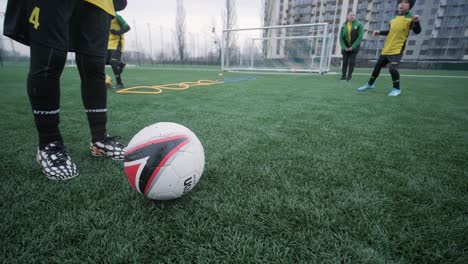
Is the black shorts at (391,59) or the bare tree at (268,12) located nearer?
the black shorts at (391,59)

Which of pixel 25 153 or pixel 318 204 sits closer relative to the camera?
pixel 318 204

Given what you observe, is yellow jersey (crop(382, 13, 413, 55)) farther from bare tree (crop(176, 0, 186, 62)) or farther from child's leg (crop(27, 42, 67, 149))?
bare tree (crop(176, 0, 186, 62))

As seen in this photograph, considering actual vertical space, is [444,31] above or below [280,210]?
above

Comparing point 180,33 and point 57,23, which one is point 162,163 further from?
point 180,33

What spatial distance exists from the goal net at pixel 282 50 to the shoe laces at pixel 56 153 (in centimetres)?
1266

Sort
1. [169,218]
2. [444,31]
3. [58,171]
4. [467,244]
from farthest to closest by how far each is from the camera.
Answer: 1. [444,31]
2. [58,171]
3. [169,218]
4. [467,244]

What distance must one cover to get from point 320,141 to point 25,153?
249cm

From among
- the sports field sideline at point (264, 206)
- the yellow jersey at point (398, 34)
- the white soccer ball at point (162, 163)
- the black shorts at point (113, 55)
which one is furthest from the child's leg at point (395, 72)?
the black shorts at point (113, 55)

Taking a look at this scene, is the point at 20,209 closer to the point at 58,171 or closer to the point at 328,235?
the point at 58,171

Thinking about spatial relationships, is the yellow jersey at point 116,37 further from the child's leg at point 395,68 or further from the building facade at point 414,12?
the building facade at point 414,12

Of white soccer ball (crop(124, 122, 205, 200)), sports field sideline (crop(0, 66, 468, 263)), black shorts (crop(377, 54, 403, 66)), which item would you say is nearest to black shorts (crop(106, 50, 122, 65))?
sports field sideline (crop(0, 66, 468, 263))

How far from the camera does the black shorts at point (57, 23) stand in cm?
120

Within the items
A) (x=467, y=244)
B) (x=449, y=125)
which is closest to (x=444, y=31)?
(x=449, y=125)

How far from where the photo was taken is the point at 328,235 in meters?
0.93
